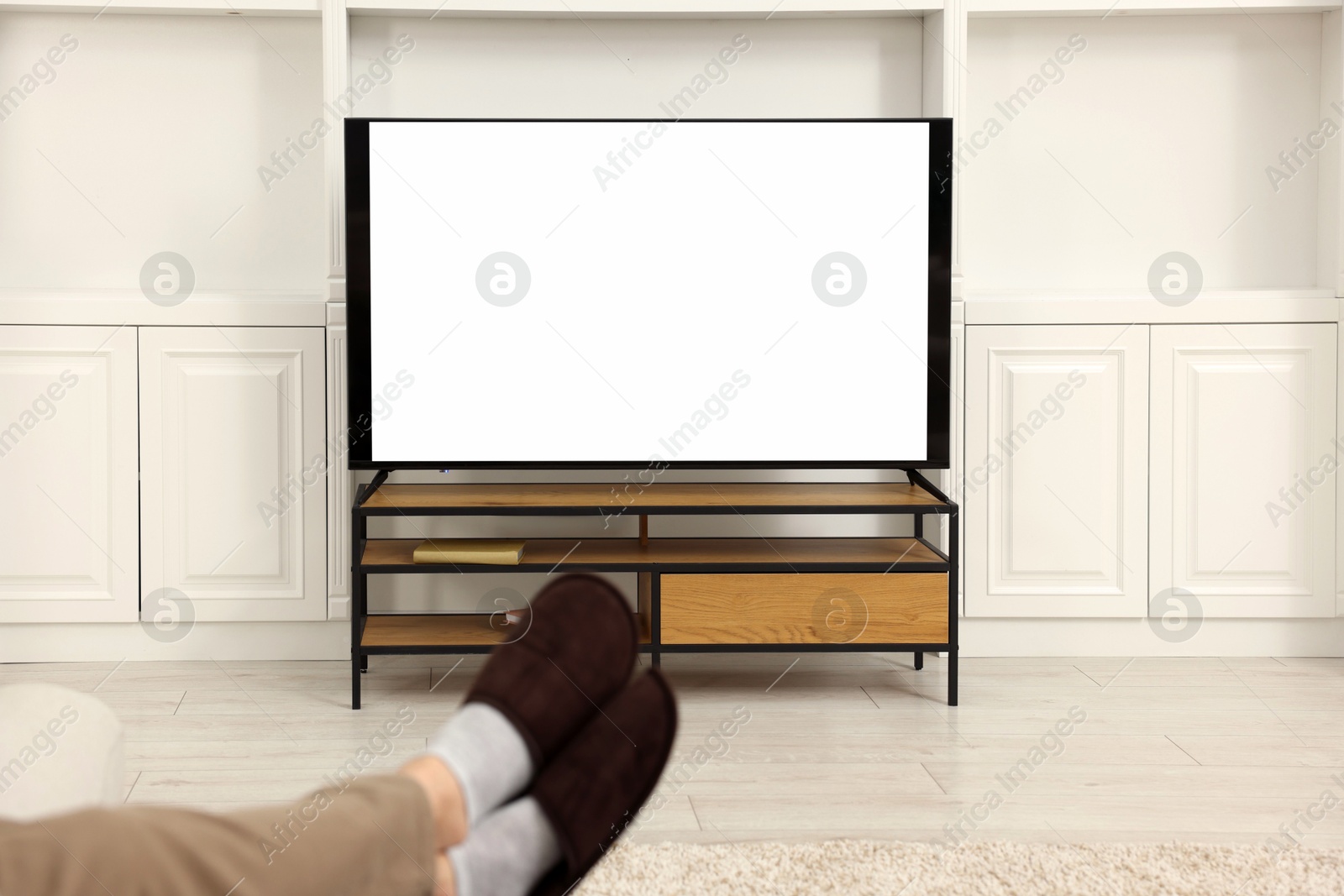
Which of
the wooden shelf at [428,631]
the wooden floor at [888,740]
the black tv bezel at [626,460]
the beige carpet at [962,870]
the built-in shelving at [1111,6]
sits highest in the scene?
the built-in shelving at [1111,6]

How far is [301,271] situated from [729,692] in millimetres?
1696

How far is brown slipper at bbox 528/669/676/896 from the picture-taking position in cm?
96

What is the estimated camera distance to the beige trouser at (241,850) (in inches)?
27.9

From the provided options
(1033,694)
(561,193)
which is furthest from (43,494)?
(1033,694)

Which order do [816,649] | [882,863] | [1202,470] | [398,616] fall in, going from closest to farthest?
[882,863] → [816,649] → [398,616] → [1202,470]

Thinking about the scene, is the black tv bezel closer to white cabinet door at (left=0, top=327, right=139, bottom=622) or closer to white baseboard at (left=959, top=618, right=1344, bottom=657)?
white baseboard at (left=959, top=618, right=1344, bottom=657)

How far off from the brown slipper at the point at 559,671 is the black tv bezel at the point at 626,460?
1.29 metres

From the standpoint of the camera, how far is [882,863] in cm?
153

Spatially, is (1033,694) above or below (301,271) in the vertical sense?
below

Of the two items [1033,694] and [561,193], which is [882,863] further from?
[561,193]

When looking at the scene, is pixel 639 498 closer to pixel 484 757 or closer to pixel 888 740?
pixel 888 740

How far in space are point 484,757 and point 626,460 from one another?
146cm

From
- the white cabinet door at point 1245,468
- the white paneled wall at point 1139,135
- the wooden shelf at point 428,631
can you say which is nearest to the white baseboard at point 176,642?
the wooden shelf at point 428,631

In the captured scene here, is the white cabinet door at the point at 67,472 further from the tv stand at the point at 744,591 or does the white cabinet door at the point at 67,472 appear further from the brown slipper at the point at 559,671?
the brown slipper at the point at 559,671
